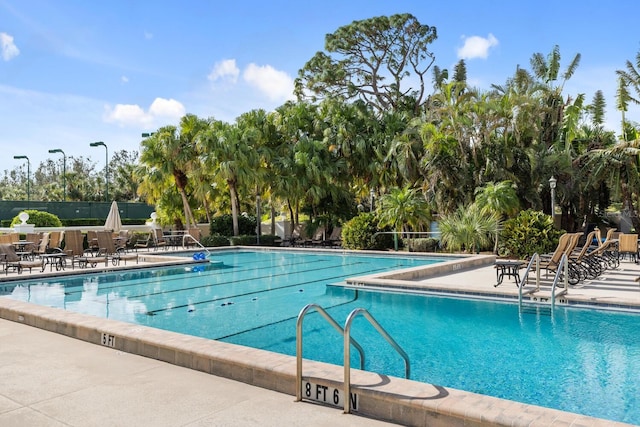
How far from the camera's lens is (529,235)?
704 inches

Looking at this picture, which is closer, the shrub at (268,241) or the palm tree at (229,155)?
the palm tree at (229,155)

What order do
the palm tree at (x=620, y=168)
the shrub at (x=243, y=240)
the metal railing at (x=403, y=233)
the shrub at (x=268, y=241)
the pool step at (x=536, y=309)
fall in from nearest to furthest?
the pool step at (x=536, y=309), the metal railing at (x=403, y=233), the palm tree at (x=620, y=168), the shrub at (x=243, y=240), the shrub at (x=268, y=241)

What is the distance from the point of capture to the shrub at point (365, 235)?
22.3 meters

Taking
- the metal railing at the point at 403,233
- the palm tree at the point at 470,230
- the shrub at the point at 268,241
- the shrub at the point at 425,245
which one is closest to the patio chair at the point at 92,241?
the shrub at the point at 268,241

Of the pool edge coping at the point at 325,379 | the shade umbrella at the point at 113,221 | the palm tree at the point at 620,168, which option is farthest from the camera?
the shade umbrella at the point at 113,221

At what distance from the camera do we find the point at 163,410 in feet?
13.5

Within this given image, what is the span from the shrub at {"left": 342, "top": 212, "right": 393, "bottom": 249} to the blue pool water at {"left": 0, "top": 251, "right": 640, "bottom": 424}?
756cm

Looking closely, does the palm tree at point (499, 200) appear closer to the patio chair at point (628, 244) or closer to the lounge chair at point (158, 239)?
the patio chair at point (628, 244)

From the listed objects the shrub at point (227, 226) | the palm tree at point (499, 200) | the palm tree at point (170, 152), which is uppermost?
the palm tree at point (170, 152)

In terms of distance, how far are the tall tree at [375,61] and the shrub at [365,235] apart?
1488cm

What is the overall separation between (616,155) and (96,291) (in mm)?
21424

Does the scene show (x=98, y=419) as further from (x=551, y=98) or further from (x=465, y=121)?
(x=551, y=98)

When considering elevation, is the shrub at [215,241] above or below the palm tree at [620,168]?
below

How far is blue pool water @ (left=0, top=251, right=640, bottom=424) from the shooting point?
18.9 feet
